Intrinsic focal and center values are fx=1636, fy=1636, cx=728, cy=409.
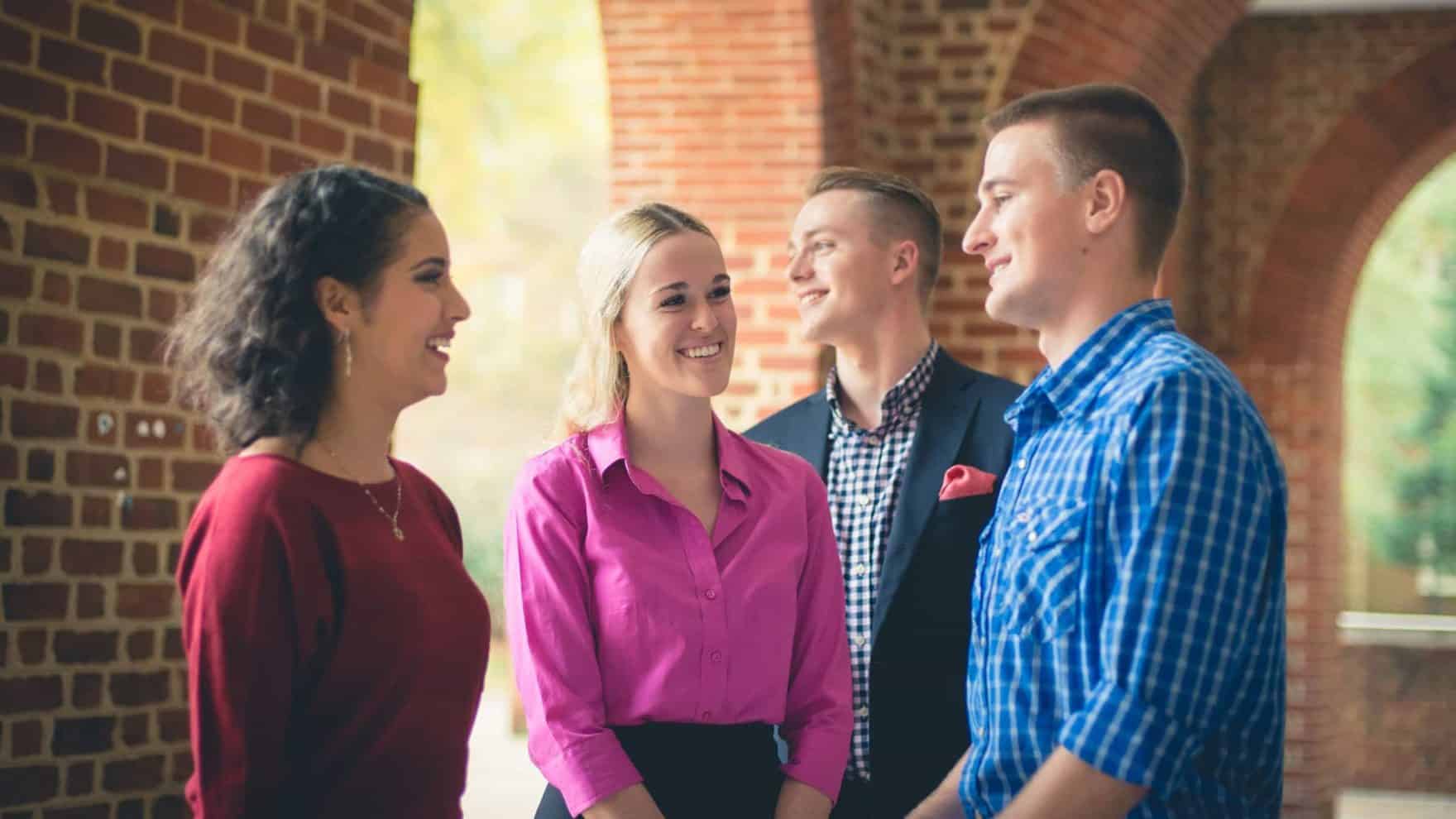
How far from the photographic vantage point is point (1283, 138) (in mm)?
10289

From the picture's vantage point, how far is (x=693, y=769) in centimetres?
263

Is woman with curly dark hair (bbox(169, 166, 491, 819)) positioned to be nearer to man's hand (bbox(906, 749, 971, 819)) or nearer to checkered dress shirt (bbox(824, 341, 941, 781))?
man's hand (bbox(906, 749, 971, 819))

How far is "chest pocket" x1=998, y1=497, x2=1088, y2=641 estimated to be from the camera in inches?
84.3

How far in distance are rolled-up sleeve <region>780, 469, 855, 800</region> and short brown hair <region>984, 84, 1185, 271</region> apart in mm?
824

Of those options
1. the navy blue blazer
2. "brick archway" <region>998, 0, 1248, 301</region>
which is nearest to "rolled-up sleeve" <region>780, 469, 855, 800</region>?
the navy blue blazer

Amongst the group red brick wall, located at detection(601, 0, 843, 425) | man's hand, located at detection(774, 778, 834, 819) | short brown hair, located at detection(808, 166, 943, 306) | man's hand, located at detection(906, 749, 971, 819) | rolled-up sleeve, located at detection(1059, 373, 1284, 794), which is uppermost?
red brick wall, located at detection(601, 0, 843, 425)

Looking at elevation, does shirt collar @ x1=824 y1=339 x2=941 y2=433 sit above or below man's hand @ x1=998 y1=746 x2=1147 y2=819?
above

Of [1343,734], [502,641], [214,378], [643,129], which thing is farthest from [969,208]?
[502,641]

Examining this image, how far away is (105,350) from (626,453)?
1.05 meters

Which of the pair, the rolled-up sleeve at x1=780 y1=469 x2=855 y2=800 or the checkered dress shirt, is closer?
the rolled-up sleeve at x1=780 y1=469 x2=855 y2=800

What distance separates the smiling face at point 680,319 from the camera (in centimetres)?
278

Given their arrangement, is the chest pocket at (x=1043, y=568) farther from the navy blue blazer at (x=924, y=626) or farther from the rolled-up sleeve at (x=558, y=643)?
the navy blue blazer at (x=924, y=626)

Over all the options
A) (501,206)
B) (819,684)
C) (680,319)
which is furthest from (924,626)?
(501,206)

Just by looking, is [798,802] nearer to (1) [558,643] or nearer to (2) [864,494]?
(1) [558,643]
